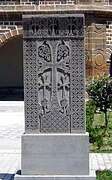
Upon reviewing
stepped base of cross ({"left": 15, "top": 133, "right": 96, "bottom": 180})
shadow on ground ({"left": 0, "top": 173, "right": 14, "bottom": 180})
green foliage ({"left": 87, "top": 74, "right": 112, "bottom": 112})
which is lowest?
shadow on ground ({"left": 0, "top": 173, "right": 14, "bottom": 180})

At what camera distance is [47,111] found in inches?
209

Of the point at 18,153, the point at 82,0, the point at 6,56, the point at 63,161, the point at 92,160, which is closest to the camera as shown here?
the point at 63,161

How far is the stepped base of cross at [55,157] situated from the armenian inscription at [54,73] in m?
0.10

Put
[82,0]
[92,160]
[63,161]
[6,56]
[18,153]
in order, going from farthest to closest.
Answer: [6,56] → [82,0] → [18,153] → [92,160] → [63,161]

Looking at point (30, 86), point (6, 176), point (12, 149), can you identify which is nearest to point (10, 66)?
point (12, 149)

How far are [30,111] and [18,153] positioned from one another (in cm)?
272

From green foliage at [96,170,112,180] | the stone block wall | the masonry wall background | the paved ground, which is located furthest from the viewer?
the masonry wall background

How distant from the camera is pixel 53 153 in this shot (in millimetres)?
5242

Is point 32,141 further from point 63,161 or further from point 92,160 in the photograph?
point 92,160

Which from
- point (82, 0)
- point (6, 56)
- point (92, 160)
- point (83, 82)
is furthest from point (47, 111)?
point (6, 56)

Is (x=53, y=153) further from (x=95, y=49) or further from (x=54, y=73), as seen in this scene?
(x=95, y=49)

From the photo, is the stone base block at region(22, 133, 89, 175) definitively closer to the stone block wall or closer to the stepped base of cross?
the stepped base of cross

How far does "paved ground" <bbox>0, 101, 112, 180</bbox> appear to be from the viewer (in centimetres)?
665

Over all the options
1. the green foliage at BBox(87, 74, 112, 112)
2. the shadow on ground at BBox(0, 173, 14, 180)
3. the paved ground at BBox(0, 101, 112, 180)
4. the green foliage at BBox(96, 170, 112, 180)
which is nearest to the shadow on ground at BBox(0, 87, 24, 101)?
the paved ground at BBox(0, 101, 112, 180)
